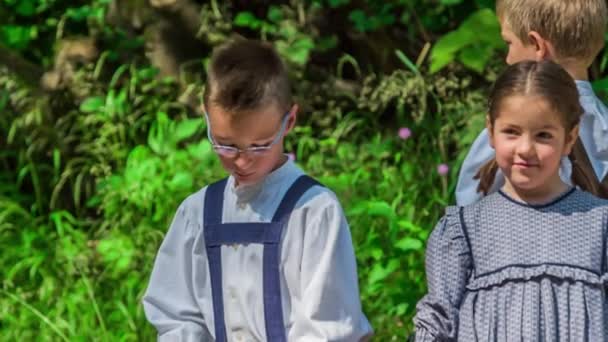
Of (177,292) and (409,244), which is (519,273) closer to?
(177,292)

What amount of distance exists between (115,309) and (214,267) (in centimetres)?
218

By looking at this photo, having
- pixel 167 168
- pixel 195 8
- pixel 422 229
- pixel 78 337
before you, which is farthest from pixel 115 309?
pixel 195 8

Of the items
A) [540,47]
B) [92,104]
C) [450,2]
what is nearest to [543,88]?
[540,47]

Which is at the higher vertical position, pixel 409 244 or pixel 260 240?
pixel 260 240

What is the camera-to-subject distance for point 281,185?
374 cm

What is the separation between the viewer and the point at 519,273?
3479 millimetres

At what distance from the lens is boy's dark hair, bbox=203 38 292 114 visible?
11.8 ft

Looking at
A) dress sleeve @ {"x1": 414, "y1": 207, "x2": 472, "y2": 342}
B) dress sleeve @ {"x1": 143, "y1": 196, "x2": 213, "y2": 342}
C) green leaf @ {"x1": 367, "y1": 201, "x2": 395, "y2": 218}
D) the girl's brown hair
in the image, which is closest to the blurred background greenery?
green leaf @ {"x1": 367, "y1": 201, "x2": 395, "y2": 218}

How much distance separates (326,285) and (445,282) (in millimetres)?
291

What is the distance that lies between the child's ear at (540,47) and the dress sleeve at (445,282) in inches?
20.8

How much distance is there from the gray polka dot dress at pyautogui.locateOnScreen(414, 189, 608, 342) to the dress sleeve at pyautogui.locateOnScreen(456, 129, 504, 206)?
27cm

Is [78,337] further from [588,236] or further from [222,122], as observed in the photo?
[588,236]

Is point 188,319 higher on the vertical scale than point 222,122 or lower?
lower

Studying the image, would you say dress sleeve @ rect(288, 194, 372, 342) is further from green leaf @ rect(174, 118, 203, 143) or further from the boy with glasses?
green leaf @ rect(174, 118, 203, 143)
